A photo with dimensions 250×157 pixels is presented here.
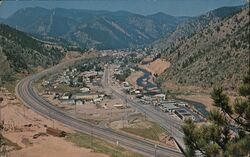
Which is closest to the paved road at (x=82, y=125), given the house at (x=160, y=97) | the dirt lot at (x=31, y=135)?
the dirt lot at (x=31, y=135)

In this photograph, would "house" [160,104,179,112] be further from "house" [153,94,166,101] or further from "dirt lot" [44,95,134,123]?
"house" [153,94,166,101]

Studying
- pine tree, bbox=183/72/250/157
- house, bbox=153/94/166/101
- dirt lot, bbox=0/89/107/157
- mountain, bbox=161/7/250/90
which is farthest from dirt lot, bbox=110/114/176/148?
pine tree, bbox=183/72/250/157

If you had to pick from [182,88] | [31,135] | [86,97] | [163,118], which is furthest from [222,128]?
[182,88]

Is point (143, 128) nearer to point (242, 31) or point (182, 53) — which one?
point (242, 31)

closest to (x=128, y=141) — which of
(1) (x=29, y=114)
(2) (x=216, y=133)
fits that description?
(1) (x=29, y=114)

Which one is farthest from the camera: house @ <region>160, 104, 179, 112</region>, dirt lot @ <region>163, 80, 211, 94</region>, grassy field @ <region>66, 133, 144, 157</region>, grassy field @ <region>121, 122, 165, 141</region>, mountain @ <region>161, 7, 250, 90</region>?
dirt lot @ <region>163, 80, 211, 94</region>

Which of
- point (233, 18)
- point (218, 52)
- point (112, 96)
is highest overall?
point (233, 18)

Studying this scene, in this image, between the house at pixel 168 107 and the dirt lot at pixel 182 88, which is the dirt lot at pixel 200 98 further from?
the house at pixel 168 107
